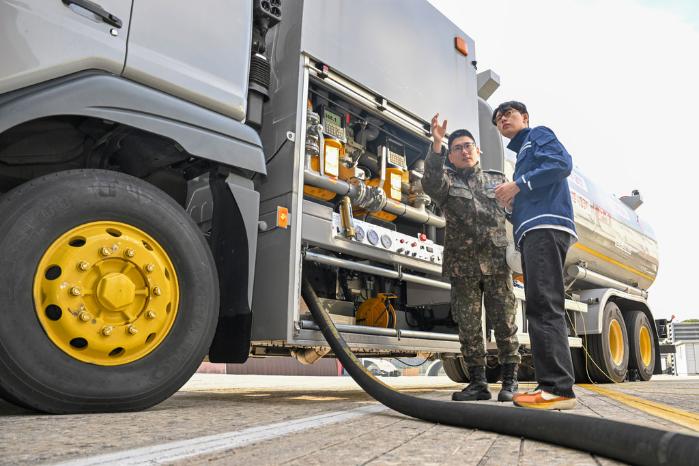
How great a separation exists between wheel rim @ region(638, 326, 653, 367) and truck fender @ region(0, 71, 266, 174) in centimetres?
693

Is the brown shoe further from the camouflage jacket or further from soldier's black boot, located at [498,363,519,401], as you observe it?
the camouflage jacket

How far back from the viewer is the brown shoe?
2447 millimetres

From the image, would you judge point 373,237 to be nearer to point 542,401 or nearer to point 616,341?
point 542,401

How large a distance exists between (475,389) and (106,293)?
2176mm

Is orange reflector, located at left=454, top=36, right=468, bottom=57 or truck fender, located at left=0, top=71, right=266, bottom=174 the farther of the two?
orange reflector, located at left=454, top=36, right=468, bottom=57

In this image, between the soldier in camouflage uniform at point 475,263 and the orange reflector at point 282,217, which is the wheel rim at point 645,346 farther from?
the orange reflector at point 282,217

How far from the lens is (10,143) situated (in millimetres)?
2229

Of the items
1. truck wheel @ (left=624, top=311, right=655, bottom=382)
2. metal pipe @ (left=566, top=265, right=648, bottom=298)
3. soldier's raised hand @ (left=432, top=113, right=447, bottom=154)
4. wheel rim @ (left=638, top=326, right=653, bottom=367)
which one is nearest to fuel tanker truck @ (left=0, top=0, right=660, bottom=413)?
soldier's raised hand @ (left=432, top=113, right=447, bottom=154)

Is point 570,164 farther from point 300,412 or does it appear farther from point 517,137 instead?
point 300,412

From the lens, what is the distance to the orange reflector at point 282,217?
287 centimetres

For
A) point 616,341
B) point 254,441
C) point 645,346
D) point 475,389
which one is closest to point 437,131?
point 475,389

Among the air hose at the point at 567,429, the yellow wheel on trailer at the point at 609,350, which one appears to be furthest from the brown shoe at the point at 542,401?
the yellow wheel on trailer at the point at 609,350

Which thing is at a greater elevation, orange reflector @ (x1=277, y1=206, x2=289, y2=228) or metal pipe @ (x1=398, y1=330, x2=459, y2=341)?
orange reflector @ (x1=277, y1=206, x2=289, y2=228)

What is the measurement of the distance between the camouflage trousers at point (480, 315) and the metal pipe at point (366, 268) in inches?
12.8
